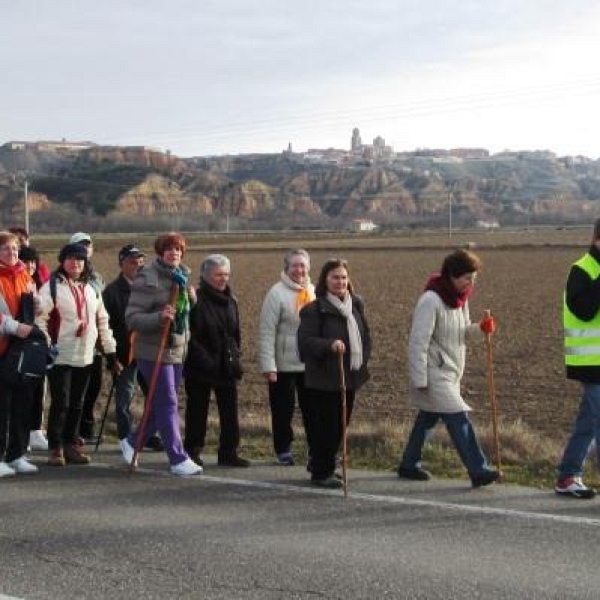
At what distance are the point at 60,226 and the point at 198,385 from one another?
13122cm

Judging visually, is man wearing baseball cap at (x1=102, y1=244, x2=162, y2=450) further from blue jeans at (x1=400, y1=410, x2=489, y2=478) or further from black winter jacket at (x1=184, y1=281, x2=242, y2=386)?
blue jeans at (x1=400, y1=410, x2=489, y2=478)

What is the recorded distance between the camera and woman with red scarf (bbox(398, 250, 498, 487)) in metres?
7.62

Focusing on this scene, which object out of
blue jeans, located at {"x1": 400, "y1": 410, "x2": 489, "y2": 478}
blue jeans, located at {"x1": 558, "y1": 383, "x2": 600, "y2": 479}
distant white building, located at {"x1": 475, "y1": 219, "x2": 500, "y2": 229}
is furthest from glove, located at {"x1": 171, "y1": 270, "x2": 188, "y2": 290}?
distant white building, located at {"x1": 475, "y1": 219, "x2": 500, "y2": 229}

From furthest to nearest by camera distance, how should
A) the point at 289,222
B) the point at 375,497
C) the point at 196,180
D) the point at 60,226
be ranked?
the point at 196,180 < the point at 289,222 < the point at 60,226 < the point at 375,497

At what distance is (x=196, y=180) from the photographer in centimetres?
18962

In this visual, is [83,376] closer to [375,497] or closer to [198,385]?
[198,385]

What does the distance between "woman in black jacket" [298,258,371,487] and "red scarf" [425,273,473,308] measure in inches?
27.0

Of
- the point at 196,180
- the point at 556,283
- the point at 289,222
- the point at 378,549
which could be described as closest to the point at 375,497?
the point at 378,549

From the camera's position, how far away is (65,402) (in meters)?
8.54

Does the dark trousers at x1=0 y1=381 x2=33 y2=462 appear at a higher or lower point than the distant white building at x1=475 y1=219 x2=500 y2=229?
lower

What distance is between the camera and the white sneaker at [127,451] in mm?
8506

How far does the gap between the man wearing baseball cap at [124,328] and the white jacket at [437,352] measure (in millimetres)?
2818

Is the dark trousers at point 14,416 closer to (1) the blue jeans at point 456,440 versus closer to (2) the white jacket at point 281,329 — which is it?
(2) the white jacket at point 281,329

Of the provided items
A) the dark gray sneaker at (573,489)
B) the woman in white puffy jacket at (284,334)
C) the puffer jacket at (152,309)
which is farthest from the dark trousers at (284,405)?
the dark gray sneaker at (573,489)
